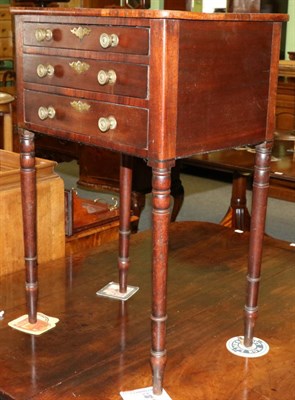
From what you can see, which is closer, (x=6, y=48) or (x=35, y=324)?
(x=35, y=324)

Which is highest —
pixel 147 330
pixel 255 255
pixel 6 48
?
pixel 6 48

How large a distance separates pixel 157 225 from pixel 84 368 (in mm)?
415

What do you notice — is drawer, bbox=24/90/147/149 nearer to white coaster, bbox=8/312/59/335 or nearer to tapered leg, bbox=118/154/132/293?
tapered leg, bbox=118/154/132/293

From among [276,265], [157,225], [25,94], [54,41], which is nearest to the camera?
[157,225]

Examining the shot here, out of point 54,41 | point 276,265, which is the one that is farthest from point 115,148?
point 276,265

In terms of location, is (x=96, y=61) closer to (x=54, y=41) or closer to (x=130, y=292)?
(x=54, y=41)

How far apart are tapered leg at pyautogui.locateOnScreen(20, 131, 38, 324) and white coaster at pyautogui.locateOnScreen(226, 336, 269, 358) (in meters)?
0.51

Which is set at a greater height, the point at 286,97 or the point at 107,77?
the point at 107,77

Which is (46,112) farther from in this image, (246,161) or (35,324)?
(246,161)

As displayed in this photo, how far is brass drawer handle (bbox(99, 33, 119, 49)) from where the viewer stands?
133 cm

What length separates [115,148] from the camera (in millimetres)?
1368

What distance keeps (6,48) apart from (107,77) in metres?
6.07

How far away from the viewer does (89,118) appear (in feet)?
4.68

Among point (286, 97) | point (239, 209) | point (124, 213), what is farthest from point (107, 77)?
point (286, 97)
